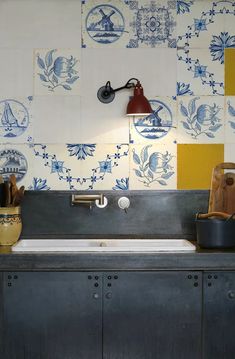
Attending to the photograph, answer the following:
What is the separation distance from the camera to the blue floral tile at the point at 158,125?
117 inches

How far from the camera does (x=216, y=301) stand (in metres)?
2.45

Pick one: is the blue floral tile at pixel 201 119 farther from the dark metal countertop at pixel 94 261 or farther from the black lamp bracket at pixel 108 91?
the dark metal countertop at pixel 94 261

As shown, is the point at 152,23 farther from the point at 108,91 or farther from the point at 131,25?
the point at 108,91

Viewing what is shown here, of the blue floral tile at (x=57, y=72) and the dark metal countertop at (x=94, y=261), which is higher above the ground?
the blue floral tile at (x=57, y=72)

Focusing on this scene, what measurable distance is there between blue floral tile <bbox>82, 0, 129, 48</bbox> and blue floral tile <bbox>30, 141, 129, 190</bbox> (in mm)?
622

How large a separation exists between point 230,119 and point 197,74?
1.09 ft

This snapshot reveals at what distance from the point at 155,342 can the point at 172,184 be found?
0.94m

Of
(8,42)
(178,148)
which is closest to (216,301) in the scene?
(178,148)

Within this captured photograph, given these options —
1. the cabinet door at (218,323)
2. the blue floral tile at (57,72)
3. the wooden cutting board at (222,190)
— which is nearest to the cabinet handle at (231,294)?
the cabinet door at (218,323)

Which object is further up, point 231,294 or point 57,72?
point 57,72

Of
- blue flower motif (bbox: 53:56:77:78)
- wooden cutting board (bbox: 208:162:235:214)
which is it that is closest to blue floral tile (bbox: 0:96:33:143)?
blue flower motif (bbox: 53:56:77:78)

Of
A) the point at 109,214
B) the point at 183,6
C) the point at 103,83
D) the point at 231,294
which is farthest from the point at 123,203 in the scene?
the point at 183,6

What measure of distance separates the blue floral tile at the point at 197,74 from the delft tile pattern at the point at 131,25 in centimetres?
12

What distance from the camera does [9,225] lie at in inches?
105
